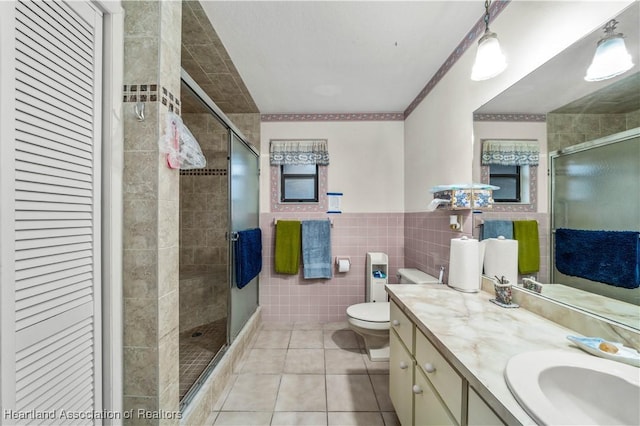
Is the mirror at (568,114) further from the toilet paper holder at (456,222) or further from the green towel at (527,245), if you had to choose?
the toilet paper holder at (456,222)

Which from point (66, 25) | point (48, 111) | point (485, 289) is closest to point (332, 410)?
point (485, 289)

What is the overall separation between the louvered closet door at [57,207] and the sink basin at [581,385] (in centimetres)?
128

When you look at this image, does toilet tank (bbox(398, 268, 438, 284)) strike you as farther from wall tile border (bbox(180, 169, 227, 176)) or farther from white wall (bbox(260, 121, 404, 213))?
wall tile border (bbox(180, 169, 227, 176))


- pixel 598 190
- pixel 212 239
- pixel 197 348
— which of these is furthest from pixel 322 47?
pixel 197 348

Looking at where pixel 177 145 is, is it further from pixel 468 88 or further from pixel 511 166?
pixel 468 88

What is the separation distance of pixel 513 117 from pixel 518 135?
0.10 meters

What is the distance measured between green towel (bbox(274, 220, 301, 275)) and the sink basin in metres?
2.06

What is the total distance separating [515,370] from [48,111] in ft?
5.02

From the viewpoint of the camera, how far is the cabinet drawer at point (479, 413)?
0.61 m

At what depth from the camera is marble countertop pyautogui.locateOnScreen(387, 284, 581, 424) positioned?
62cm

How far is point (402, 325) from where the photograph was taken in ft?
4.11

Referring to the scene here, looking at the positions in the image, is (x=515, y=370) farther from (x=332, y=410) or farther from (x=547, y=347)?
(x=332, y=410)

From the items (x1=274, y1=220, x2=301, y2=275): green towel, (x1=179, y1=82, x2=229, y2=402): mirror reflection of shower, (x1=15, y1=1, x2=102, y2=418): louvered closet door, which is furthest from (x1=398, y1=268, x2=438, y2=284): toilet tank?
(x1=15, y1=1, x2=102, y2=418): louvered closet door

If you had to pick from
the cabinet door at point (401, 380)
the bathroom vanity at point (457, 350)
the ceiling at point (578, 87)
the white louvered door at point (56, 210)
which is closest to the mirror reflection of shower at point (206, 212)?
the white louvered door at point (56, 210)
